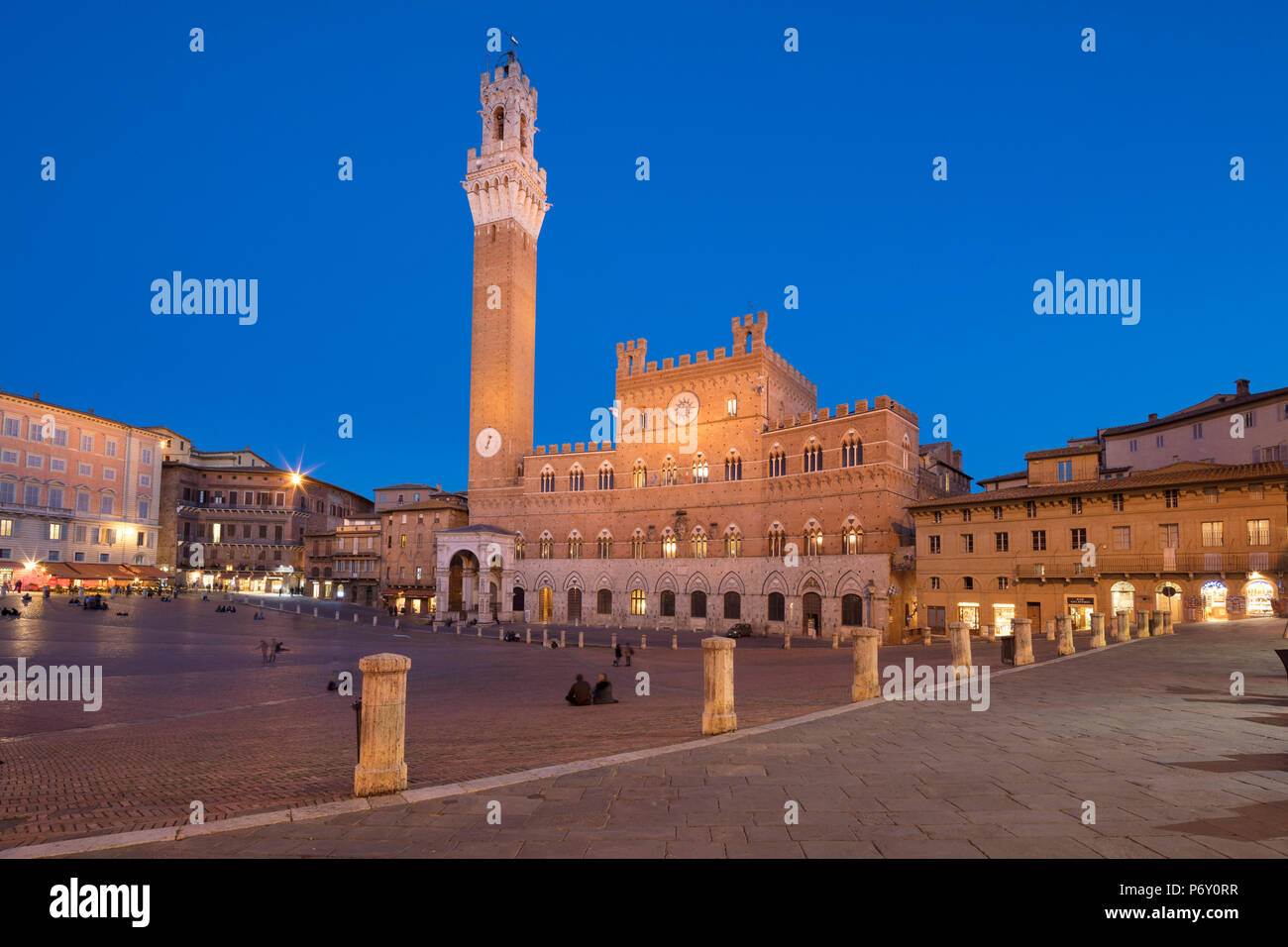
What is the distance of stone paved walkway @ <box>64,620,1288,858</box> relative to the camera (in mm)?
4945

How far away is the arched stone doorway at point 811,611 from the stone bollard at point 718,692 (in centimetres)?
3368

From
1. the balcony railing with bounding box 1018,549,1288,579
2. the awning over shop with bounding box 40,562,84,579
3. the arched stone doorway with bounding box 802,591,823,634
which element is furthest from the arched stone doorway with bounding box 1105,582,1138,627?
the awning over shop with bounding box 40,562,84,579

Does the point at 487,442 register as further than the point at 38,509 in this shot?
Yes

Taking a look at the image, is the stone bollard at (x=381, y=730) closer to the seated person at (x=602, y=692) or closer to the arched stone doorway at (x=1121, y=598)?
the seated person at (x=602, y=692)

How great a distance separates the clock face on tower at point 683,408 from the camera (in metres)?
48.9

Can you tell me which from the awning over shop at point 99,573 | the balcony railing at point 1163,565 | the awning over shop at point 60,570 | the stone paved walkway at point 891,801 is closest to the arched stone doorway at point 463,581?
the awning over shop at point 99,573

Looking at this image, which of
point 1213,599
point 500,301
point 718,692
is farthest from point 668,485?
point 718,692

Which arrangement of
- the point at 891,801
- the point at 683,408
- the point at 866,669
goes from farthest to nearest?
the point at 683,408 → the point at 866,669 → the point at 891,801

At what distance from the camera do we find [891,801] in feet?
19.6

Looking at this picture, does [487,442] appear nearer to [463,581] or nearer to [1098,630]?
[463,581]

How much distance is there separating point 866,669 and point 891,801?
22.0 ft

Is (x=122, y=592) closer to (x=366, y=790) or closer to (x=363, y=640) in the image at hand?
(x=363, y=640)

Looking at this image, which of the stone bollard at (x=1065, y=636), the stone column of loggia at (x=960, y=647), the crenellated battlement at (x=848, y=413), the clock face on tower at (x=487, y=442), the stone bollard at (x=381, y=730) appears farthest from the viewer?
the clock face on tower at (x=487, y=442)
